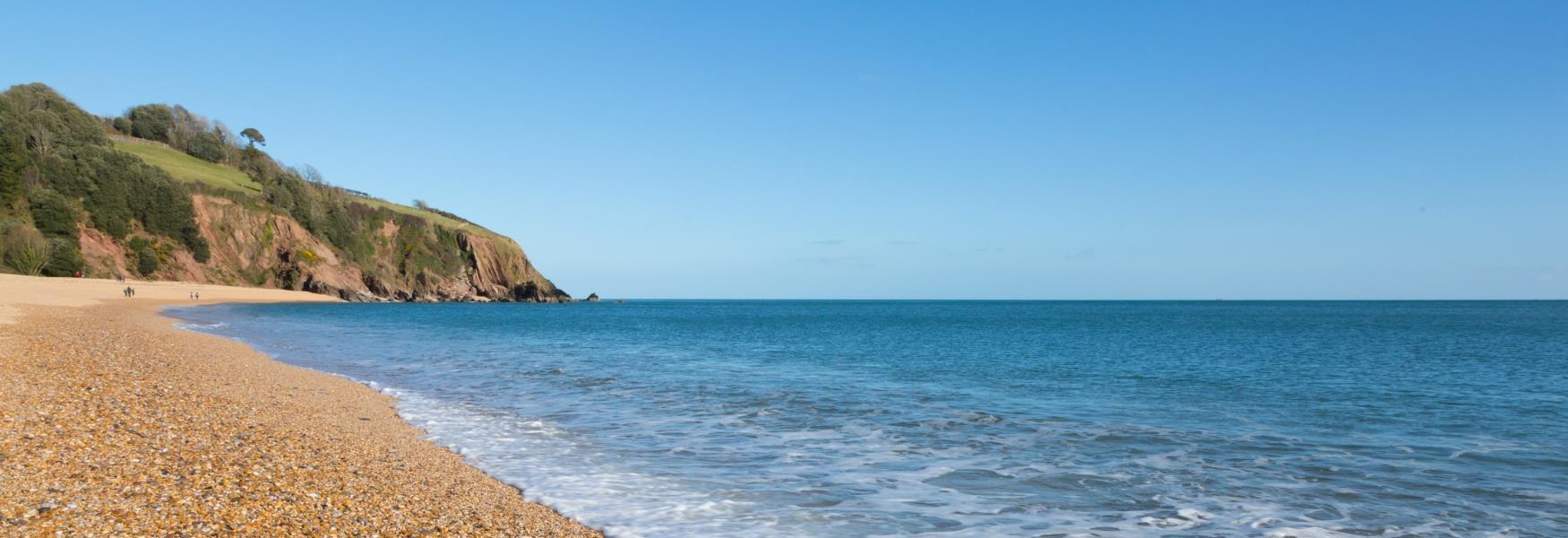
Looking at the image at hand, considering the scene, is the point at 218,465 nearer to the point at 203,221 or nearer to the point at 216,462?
the point at 216,462

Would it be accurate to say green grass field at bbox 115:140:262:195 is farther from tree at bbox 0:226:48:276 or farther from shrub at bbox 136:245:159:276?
tree at bbox 0:226:48:276

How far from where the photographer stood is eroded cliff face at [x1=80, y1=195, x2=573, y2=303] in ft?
281

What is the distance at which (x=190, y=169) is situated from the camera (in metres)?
102

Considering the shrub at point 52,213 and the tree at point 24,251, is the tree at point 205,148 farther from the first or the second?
the tree at point 24,251

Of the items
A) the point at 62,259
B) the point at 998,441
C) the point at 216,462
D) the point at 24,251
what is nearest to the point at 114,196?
the point at 62,259

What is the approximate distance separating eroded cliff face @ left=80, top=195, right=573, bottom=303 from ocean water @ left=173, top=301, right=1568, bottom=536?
70.5 meters

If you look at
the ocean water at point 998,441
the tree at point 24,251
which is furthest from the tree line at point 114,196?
the ocean water at point 998,441

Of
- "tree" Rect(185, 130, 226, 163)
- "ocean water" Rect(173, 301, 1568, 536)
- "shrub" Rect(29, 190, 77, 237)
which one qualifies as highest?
"tree" Rect(185, 130, 226, 163)

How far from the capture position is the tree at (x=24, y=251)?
61.1 meters

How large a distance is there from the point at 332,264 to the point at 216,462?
11021 centimetres

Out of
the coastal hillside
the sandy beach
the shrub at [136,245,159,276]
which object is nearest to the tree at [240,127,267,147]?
the coastal hillside

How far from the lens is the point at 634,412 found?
15.2 m

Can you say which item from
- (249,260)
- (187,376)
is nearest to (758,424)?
(187,376)

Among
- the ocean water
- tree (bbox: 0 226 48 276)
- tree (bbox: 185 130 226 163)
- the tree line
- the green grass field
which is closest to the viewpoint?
the ocean water
